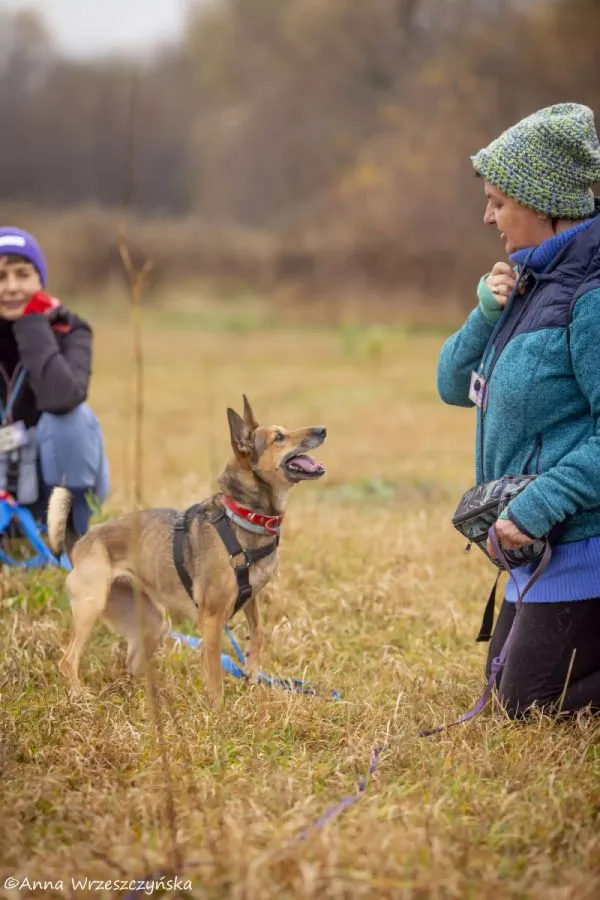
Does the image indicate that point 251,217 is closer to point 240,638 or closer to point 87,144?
point 87,144

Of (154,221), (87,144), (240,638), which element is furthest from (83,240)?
(240,638)

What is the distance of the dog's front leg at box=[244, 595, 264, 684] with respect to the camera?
3936 mm

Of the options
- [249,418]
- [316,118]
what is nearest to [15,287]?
[249,418]

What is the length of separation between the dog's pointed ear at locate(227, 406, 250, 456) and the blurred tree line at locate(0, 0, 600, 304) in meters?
18.5

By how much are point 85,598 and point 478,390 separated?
1802 mm

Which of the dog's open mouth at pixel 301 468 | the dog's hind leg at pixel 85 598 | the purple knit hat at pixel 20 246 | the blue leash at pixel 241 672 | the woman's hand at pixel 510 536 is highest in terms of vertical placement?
the purple knit hat at pixel 20 246

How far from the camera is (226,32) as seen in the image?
1796 inches

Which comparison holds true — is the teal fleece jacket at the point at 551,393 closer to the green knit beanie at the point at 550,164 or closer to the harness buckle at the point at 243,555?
the green knit beanie at the point at 550,164

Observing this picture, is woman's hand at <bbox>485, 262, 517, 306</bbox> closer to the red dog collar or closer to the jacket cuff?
the jacket cuff

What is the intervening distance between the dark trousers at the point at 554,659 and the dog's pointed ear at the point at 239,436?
1.29 m

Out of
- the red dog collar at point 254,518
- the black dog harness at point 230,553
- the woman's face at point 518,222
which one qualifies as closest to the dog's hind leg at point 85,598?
the black dog harness at point 230,553

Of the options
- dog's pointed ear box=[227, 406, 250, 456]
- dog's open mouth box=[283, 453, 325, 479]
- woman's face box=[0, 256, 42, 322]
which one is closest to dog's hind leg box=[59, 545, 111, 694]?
dog's pointed ear box=[227, 406, 250, 456]

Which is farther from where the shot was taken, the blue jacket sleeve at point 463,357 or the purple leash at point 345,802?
the blue jacket sleeve at point 463,357

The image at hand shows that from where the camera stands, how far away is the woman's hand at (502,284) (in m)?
3.43
